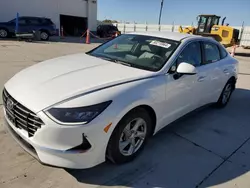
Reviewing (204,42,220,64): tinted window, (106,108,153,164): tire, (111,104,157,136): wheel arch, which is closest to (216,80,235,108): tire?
(204,42,220,64): tinted window

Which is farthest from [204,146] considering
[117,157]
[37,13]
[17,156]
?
[37,13]

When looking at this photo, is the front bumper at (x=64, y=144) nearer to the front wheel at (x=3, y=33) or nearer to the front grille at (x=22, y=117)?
the front grille at (x=22, y=117)

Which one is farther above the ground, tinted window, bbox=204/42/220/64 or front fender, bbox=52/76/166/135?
tinted window, bbox=204/42/220/64

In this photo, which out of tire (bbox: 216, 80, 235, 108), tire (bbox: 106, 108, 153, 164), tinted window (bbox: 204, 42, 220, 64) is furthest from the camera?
tire (bbox: 216, 80, 235, 108)

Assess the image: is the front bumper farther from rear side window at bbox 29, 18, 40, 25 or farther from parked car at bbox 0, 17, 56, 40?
rear side window at bbox 29, 18, 40, 25

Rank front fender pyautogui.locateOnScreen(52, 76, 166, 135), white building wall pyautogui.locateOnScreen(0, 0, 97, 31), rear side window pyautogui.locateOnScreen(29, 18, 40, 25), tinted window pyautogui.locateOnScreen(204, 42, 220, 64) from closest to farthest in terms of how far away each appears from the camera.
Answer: front fender pyautogui.locateOnScreen(52, 76, 166, 135), tinted window pyautogui.locateOnScreen(204, 42, 220, 64), rear side window pyautogui.locateOnScreen(29, 18, 40, 25), white building wall pyautogui.locateOnScreen(0, 0, 97, 31)

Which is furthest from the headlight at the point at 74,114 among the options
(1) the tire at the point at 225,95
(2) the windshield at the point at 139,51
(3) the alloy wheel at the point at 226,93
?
(3) the alloy wheel at the point at 226,93

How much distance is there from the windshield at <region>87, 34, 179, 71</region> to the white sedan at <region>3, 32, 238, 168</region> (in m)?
0.01

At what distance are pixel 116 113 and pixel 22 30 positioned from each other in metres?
18.2

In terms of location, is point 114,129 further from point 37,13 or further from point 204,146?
point 37,13

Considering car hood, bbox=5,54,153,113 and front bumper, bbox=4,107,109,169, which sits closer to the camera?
front bumper, bbox=4,107,109,169

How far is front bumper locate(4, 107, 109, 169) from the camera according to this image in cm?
214

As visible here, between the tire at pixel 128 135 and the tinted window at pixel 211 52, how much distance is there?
5.98ft

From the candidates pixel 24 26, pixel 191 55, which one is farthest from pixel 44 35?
pixel 191 55
